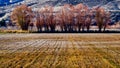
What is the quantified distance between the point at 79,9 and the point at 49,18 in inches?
577

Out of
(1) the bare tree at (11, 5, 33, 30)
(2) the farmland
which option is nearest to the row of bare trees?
(1) the bare tree at (11, 5, 33, 30)

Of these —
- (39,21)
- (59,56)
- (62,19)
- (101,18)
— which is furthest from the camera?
(39,21)

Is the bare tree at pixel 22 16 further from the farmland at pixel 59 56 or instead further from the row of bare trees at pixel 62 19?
the farmland at pixel 59 56

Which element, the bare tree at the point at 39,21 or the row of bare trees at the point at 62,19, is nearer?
the row of bare trees at the point at 62,19

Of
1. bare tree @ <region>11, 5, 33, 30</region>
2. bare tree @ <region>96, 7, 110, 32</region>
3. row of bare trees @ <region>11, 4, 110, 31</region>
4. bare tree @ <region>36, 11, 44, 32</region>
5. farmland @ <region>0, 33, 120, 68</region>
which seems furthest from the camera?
bare tree @ <region>36, 11, 44, 32</region>

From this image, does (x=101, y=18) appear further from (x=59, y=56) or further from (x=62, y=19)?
(x=59, y=56)

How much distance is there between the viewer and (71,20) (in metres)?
140

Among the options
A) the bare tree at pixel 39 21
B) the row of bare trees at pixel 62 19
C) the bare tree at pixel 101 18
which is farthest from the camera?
the bare tree at pixel 39 21

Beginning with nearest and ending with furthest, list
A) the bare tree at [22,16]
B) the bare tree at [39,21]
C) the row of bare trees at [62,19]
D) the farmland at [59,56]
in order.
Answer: the farmland at [59,56] → the bare tree at [22,16] → the row of bare trees at [62,19] → the bare tree at [39,21]

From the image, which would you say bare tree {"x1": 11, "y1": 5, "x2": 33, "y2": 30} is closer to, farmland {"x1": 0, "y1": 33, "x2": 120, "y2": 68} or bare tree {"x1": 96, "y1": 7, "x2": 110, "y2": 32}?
bare tree {"x1": 96, "y1": 7, "x2": 110, "y2": 32}

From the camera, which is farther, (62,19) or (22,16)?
(62,19)

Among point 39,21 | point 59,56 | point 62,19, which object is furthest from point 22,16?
point 59,56

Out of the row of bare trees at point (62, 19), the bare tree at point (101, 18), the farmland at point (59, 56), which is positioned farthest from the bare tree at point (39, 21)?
the farmland at point (59, 56)

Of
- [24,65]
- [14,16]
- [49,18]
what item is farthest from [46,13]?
[24,65]
